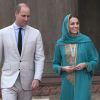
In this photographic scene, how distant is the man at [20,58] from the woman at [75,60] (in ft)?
1.18

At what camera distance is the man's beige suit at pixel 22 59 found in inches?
286

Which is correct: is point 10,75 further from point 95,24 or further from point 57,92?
point 95,24

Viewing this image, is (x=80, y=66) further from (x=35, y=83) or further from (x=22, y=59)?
(x=22, y=59)

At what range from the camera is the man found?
723cm

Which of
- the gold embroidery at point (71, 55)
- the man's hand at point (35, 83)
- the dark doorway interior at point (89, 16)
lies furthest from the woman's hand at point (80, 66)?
the dark doorway interior at point (89, 16)

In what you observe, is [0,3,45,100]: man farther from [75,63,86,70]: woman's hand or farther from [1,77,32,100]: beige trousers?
[75,63,86,70]: woman's hand

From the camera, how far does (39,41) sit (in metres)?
7.36

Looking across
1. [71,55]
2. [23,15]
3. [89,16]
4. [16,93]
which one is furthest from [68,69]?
[89,16]

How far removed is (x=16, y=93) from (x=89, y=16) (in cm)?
604

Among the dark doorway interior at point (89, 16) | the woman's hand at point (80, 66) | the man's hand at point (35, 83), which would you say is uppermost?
the dark doorway interior at point (89, 16)

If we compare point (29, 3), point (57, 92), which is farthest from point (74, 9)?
point (57, 92)

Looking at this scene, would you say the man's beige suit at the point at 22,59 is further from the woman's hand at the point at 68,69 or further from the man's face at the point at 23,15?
the woman's hand at the point at 68,69

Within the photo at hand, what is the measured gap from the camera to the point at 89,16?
42.4 ft

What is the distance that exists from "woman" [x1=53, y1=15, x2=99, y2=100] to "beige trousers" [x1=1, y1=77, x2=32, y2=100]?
1.81 ft
